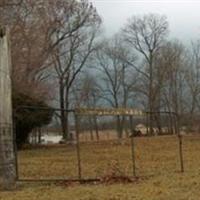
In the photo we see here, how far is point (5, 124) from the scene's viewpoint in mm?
15461

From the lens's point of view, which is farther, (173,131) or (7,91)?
(173,131)

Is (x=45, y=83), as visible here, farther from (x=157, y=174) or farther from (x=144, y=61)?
(x=157, y=174)

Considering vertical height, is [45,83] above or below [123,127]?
above

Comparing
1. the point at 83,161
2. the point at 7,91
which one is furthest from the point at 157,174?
the point at 83,161

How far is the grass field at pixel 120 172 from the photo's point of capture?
533 inches

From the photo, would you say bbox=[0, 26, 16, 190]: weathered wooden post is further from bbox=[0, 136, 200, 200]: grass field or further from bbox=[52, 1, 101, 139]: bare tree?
bbox=[52, 1, 101, 139]: bare tree

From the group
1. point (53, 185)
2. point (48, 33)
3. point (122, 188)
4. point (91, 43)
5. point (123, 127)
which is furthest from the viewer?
point (91, 43)

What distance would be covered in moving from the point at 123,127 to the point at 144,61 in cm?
5754

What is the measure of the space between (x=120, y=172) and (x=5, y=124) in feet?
12.3

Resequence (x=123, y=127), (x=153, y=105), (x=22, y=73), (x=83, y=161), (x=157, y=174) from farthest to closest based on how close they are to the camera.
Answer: (x=153, y=105), (x=22, y=73), (x=83, y=161), (x=123, y=127), (x=157, y=174)

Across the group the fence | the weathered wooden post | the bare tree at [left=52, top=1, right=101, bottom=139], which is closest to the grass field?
the fence

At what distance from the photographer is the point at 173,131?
26.4 meters

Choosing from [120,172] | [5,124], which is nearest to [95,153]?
[120,172]

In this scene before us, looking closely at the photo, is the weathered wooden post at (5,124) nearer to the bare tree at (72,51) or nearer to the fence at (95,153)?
the fence at (95,153)
